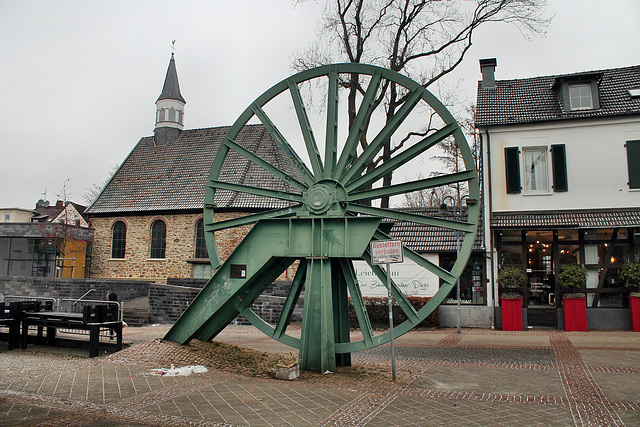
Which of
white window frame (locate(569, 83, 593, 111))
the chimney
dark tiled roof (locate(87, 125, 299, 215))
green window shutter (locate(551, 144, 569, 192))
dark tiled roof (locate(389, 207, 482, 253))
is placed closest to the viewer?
green window shutter (locate(551, 144, 569, 192))

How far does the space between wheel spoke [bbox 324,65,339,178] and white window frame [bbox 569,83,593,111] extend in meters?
11.0

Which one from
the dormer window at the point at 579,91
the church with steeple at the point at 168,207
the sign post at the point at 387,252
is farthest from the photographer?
the church with steeple at the point at 168,207

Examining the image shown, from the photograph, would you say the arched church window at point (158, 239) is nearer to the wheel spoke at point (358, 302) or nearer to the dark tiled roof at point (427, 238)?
the dark tiled roof at point (427, 238)

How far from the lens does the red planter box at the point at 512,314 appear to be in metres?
15.6

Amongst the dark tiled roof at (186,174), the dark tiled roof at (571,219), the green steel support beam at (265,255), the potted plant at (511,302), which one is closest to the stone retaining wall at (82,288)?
the dark tiled roof at (186,174)

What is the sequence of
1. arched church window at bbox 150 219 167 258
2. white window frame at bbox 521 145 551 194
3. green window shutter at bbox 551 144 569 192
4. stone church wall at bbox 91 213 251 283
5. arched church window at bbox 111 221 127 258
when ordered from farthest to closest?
1. arched church window at bbox 111 221 127 258
2. arched church window at bbox 150 219 167 258
3. stone church wall at bbox 91 213 251 283
4. white window frame at bbox 521 145 551 194
5. green window shutter at bbox 551 144 569 192

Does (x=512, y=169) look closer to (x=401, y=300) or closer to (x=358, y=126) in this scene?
(x=358, y=126)

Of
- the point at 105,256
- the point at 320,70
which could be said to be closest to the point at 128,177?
the point at 105,256

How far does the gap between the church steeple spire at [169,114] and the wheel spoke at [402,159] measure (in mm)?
25752

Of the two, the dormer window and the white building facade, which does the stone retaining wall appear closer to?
the white building facade

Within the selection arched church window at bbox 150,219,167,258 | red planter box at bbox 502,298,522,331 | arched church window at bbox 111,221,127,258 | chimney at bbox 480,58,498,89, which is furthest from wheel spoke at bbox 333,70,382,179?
arched church window at bbox 111,221,127,258

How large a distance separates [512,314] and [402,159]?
30.2ft

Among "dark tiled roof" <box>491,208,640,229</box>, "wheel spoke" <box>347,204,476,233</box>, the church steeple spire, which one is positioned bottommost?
"wheel spoke" <box>347,204,476,233</box>

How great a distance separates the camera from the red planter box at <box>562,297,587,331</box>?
15.0 m
